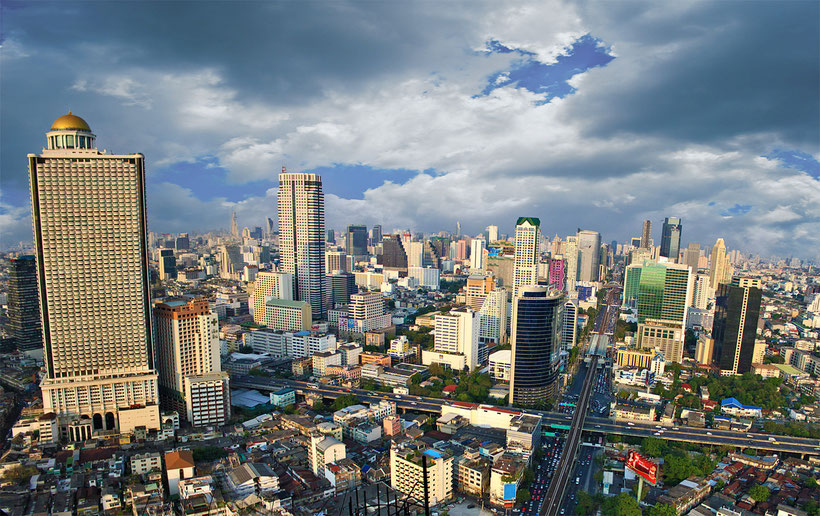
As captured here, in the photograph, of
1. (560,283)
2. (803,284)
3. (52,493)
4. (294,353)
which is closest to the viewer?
(52,493)

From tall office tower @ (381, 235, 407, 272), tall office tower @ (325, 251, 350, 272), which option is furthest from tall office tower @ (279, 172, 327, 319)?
tall office tower @ (381, 235, 407, 272)

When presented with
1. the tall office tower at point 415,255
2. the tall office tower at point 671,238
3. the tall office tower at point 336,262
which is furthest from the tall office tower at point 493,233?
the tall office tower at point 336,262

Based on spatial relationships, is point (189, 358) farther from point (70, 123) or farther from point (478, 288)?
point (478, 288)

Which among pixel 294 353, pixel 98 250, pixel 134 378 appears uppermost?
pixel 98 250

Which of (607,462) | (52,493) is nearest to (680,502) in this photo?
(607,462)

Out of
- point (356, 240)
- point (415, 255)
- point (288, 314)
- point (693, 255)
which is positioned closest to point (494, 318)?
point (288, 314)

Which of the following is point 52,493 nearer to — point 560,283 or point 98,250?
point 98,250

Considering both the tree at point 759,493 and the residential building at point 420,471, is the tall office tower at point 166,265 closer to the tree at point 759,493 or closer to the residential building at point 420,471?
the residential building at point 420,471

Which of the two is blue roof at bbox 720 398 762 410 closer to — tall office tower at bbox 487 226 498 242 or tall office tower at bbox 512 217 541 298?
tall office tower at bbox 512 217 541 298
